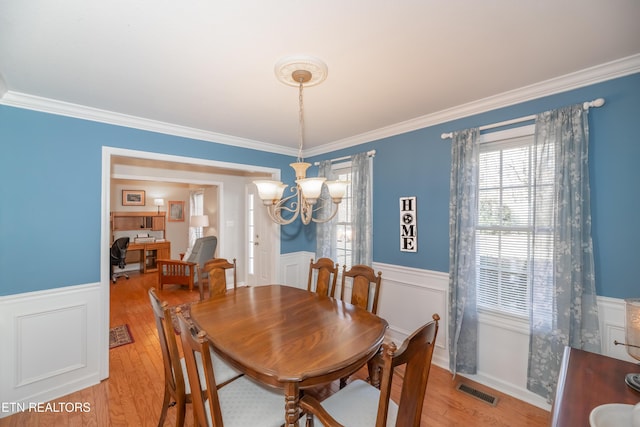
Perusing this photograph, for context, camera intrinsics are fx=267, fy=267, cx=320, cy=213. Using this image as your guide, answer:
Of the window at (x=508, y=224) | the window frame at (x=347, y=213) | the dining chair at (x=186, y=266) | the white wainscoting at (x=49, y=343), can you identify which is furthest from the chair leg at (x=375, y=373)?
the dining chair at (x=186, y=266)

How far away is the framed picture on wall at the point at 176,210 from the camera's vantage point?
7586 millimetres

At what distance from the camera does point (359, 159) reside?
347cm

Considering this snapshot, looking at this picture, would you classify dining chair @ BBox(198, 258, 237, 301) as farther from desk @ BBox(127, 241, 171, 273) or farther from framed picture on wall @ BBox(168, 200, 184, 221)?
framed picture on wall @ BBox(168, 200, 184, 221)

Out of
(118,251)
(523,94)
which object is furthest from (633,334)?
(118,251)

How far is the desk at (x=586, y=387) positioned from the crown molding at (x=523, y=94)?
188 cm

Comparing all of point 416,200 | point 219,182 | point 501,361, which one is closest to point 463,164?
point 416,200

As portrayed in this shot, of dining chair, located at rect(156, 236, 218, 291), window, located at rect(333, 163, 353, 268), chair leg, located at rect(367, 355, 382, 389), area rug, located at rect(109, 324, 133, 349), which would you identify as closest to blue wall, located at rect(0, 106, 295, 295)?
area rug, located at rect(109, 324, 133, 349)

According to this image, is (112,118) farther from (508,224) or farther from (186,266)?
(508,224)

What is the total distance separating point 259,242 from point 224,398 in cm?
359

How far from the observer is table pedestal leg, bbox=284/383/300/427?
3.80ft

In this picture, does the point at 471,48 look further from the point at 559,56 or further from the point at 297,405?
the point at 297,405

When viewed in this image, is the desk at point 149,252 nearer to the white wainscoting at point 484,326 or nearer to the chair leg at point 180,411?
the white wainscoting at point 484,326

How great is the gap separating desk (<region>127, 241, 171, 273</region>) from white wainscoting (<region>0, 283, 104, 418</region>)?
4792 millimetres

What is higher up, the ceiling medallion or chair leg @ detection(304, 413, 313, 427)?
the ceiling medallion
